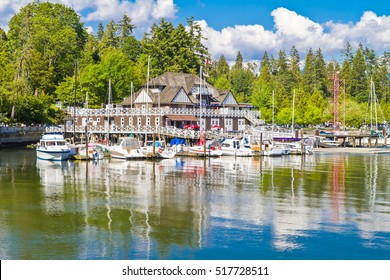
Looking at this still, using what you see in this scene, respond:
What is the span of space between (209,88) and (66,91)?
2686 cm

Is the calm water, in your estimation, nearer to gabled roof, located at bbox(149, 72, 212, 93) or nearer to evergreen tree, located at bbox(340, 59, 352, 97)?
gabled roof, located at bbox(149, 72, 212, 93)

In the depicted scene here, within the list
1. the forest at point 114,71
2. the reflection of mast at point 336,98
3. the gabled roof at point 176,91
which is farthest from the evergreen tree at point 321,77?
the gabled roof at point 176,91

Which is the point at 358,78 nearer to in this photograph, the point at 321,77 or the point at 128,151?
the point at 321,77

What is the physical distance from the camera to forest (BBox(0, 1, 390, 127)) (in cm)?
10581

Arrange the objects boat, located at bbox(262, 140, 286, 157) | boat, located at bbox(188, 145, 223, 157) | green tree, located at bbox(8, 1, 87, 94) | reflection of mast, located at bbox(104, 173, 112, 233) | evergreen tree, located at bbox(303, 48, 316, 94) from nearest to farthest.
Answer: reflection of mast, located at bbox(104, 173, 112, 233) → boat, located at bbox(188, 145, 223, 157) → boat, located at bbox(262, 140, 286, 157) → green tree, located at bbox(8, 1, 87, 94) → evergreen tree, located at bbox(303, 48, 316, 94)

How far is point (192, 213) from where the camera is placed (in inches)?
1420

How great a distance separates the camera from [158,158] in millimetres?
71500

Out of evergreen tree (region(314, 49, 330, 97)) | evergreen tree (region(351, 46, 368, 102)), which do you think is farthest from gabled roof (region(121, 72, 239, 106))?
evergreen tree (region(314, 49, 330, 97))

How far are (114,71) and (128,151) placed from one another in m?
44.9

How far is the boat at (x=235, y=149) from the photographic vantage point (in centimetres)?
7694

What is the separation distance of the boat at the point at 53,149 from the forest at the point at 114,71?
55.4 feet

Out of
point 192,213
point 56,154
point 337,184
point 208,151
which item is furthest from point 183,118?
point 192,213

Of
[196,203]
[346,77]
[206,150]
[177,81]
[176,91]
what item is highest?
[346,77]

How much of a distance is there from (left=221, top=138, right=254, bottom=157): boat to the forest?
2333cm
